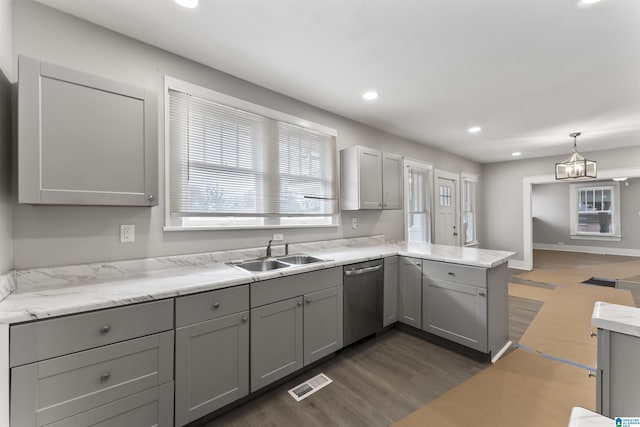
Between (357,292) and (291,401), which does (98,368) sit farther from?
(357,292)

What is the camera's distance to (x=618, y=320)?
1057 millimetres

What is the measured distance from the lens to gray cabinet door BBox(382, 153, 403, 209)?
3.67 meters

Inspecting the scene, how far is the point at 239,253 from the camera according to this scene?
2.53m

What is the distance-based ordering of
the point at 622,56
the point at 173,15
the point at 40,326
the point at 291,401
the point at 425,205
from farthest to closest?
the point at 425,205
the point at 622,56
the point at 291,401
the point at 173,15
the point at 40,326

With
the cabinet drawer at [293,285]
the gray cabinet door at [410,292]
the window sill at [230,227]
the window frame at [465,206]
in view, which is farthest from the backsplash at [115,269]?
the window frame at [465,206]

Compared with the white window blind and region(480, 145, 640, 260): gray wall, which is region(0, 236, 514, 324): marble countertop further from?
region(480, 145, 640, 260): gray wall

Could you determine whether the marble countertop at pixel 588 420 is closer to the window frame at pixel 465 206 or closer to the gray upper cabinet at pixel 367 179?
the gray upper cabinet at pixel 367 179

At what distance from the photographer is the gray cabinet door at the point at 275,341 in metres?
1.92

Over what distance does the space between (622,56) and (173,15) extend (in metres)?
3.58

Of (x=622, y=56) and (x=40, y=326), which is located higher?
(x=622, y=56)

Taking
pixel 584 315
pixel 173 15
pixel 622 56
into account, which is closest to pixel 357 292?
pixel 173 15

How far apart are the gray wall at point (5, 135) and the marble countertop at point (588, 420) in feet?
8.21

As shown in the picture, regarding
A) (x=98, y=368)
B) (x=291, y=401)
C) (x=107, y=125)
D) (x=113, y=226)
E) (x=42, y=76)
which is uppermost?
(x=42, y=76)

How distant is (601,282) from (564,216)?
5.00 m
